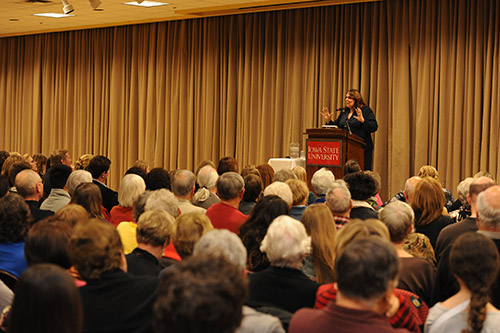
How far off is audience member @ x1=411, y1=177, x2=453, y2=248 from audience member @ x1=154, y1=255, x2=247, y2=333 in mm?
3371

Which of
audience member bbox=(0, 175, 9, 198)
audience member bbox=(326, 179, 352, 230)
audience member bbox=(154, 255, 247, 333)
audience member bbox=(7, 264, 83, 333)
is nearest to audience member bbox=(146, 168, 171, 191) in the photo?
audience member bbox=(0, 175, 9, 198)

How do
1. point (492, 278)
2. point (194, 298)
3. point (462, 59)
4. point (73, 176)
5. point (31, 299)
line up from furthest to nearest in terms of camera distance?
A: point (462, 59) < point (73, 176) < point (492, 278) < point (31, 299) < point (194, 298)

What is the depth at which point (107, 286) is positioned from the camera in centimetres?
282

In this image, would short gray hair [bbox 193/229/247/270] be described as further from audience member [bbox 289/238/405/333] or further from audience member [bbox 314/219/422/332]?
audience member [bbox 289/238/405/333]

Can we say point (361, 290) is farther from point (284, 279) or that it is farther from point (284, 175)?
point (284, 175)

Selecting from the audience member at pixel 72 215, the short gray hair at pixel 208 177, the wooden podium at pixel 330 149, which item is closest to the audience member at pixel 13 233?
the audience member at pixel 72 215

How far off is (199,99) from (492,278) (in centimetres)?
1106

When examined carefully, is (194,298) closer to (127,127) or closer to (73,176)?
(73,176)

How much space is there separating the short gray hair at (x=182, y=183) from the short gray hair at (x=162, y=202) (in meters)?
0.93

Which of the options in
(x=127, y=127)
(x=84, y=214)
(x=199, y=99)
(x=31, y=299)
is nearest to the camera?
(x=31, y=299)

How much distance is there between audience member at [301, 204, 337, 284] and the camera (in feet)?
12.6

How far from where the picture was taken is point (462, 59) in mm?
10336

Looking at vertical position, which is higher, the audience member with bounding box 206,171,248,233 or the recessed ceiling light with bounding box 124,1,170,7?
the recessed ceiling light with bounding box 124,1,170,7

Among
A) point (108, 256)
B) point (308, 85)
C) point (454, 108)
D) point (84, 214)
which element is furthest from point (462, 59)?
point (108, 256)
